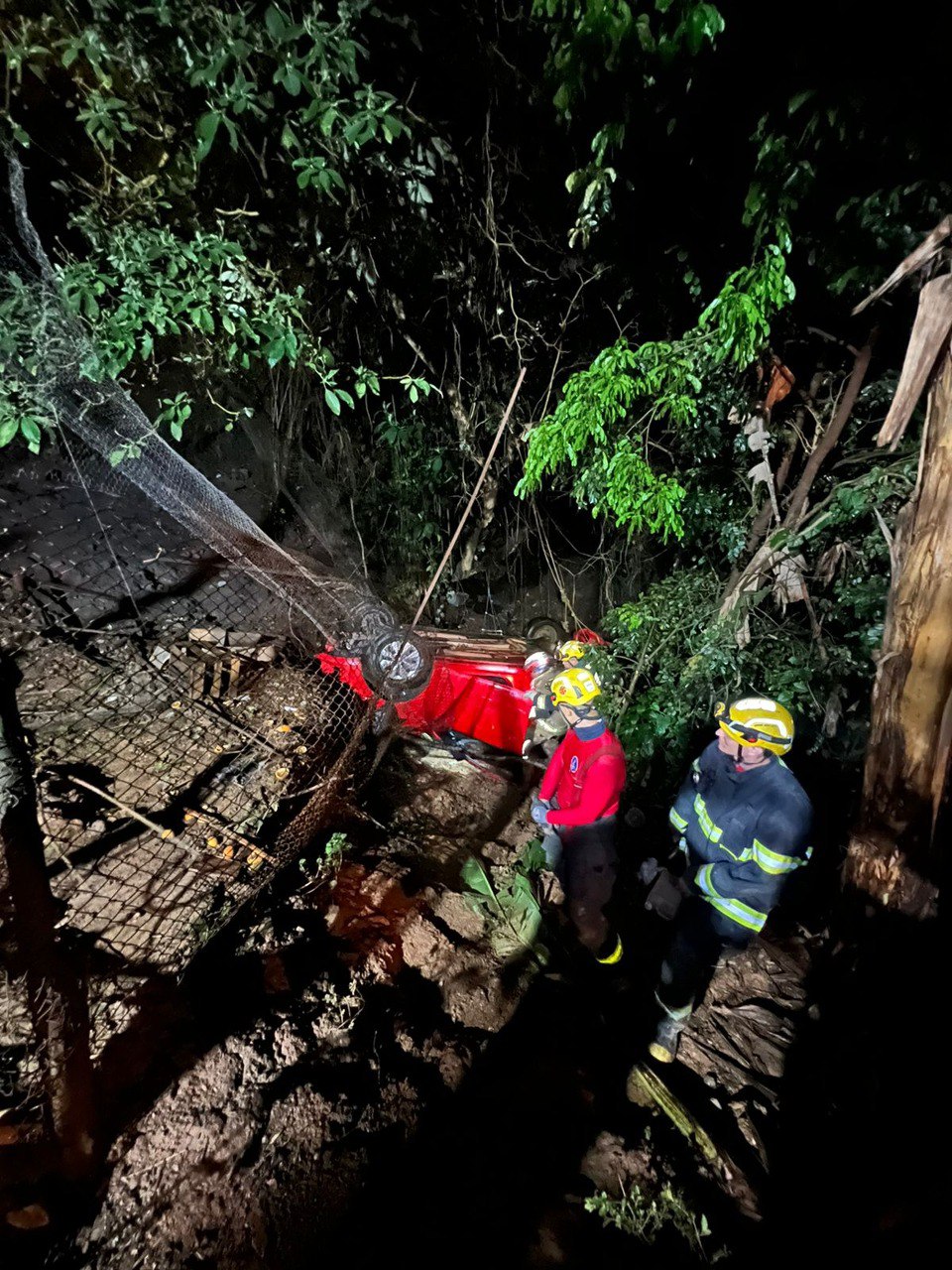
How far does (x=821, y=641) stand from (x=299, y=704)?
4903 mm

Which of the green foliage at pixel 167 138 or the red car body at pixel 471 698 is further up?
the green foliage at pixel 167 138

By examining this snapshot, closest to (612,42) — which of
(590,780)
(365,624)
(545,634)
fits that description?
(365,624)

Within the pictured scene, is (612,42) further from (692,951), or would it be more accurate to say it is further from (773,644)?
(692,951)

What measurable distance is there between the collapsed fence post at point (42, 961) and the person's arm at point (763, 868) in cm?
284

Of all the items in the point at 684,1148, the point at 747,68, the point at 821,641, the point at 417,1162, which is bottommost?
the point at 684,1148

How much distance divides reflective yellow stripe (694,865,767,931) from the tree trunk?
0.57 meters

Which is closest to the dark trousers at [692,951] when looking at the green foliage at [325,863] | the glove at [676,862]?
the glove at [676,862]

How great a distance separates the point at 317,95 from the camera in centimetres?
276

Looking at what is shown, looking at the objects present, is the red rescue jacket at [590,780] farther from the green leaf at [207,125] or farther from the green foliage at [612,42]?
the green leaf at [207,125]

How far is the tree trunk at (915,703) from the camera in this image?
2309 millimetres

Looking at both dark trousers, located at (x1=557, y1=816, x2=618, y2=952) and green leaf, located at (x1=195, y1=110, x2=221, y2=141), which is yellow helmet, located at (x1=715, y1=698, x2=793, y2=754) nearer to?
dark trousers, located at (x1=557, y1=816, x2=618, y2=952)

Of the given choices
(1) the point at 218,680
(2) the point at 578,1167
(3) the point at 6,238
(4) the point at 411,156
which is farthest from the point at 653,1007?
(4) the point at 411,156

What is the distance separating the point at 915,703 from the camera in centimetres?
247

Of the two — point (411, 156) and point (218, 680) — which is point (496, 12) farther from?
point (218, 680)
